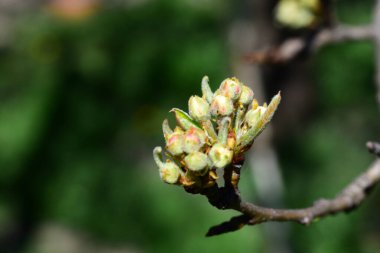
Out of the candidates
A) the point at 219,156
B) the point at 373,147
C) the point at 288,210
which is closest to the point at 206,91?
the point at 219,156

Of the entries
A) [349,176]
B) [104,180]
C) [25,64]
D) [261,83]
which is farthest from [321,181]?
[25,64]

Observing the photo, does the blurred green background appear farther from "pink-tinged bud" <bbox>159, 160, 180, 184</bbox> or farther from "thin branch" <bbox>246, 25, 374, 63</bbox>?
"pink-tinged bud" <bbox>159, 160, 180, 184</bbox>

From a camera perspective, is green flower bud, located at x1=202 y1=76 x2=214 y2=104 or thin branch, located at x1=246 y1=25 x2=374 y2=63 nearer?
green flower bud, located at x1=202 y1=76 x2=214 y2=104

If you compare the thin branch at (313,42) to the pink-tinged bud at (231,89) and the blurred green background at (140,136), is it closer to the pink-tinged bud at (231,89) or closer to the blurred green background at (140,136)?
the pink-tinged bud at (231,89)

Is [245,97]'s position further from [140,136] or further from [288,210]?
[140,136]

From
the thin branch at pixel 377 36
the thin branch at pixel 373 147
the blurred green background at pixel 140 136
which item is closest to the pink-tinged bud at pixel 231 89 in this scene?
the thin branch at pixel 373 147

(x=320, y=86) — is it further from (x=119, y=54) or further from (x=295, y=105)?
(x=119, y=54)

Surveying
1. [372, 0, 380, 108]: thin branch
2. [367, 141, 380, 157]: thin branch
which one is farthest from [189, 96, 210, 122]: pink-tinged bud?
[372, 0, 380, 108]: thin branch
